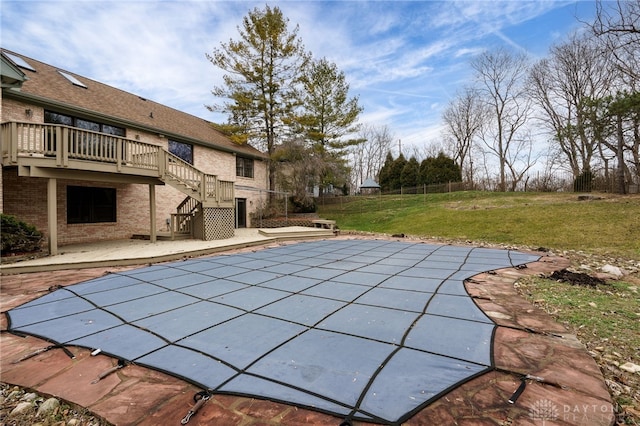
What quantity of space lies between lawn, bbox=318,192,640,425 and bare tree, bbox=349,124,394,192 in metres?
15.2

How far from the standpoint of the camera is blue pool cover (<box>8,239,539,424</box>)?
204 centimetres

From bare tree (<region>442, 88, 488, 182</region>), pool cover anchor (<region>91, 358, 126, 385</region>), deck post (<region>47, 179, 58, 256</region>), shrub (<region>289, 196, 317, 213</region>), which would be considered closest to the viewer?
pool cover anchor (<region>91, 358, 126, 385</region>)

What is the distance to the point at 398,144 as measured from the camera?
121 ft

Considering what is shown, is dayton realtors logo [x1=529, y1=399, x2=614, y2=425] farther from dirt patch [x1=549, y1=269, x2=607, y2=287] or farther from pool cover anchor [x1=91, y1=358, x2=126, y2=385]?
dirt patch [x1=549, y1=269, x2=607, y2=287]

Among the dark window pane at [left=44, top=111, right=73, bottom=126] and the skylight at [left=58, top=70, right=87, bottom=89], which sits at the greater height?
the skylight at [left=58, top=70, right=87, bottom=89]

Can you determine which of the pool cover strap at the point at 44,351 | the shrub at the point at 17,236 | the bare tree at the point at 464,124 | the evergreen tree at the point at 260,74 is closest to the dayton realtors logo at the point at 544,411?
the pool cover strap at the point at 44,351

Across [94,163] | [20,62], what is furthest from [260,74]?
[94,163]

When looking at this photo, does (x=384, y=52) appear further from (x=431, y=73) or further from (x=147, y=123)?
(x=147, y=123)

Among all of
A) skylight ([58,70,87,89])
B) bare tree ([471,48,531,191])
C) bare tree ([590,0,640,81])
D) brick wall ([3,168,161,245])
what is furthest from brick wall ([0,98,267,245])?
bare tree ([471,48,531,191])

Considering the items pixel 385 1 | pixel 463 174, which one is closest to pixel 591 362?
pixel 385 1

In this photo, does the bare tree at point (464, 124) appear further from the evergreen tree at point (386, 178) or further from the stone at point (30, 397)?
the stone at point (30, 397)

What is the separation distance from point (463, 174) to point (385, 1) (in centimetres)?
2420

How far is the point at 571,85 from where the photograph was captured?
20.4m

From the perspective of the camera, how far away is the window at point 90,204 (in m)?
9.40
